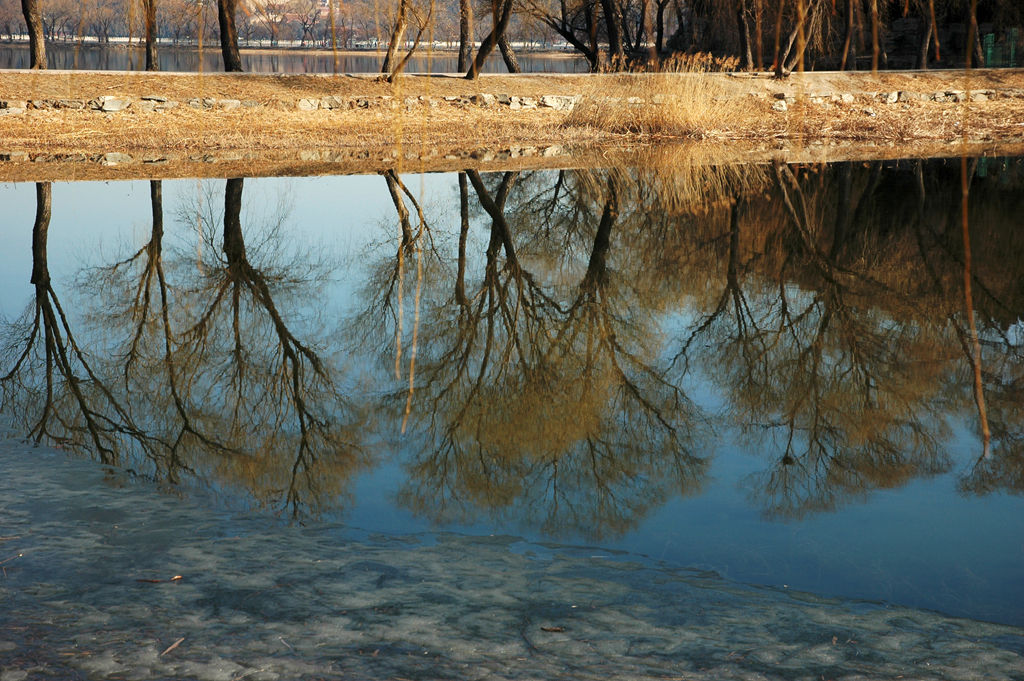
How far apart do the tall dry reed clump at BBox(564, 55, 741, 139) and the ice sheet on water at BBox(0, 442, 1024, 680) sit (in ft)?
54.7

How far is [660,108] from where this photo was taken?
19.9m

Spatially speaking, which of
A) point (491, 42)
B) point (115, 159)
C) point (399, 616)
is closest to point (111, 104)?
point (115, 159)

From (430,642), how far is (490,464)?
6.04 feet

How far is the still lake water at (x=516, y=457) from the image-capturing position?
3.18 m

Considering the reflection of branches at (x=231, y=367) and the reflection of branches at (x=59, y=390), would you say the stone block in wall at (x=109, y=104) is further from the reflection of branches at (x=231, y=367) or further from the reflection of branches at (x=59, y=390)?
the reflection of branches at (x=59, y=390)

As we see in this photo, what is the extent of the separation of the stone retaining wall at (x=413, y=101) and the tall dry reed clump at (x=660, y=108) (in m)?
0.12

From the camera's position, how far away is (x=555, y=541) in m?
4.07

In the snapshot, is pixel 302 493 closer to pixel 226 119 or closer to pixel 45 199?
pixel 45 199

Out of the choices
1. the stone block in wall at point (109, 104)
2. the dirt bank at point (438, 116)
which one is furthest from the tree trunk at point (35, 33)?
the stone block in wall at point (109, 104)

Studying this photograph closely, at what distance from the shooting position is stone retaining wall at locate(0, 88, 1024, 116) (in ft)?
64.4

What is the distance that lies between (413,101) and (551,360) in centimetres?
1642

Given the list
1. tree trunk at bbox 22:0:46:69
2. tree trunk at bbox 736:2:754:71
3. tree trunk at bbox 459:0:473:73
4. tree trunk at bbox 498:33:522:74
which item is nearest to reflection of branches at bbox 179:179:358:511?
tree trunk at bbox 459:0:473:73

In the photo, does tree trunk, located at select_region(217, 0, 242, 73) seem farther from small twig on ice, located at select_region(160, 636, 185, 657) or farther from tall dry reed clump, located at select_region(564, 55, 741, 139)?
small twig on ice, located at select_region(160, 636, 185, 657)

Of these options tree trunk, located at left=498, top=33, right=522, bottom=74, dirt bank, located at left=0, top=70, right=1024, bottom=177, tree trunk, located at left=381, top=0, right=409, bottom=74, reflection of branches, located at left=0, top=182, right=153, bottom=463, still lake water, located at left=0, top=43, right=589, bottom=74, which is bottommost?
reflection of branches, located at left=0, top=182, right=153, bottom=463
